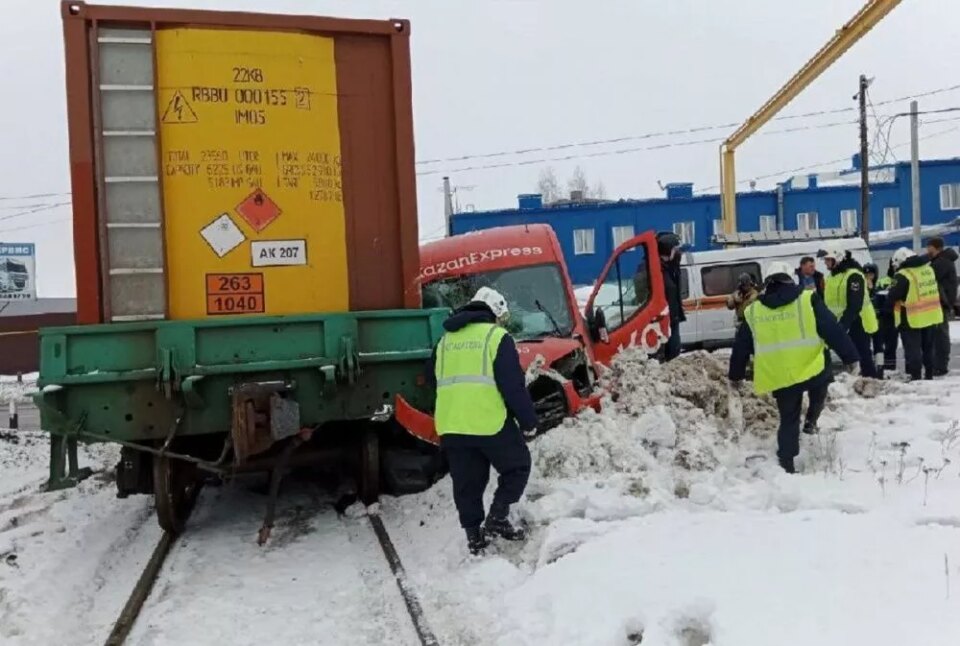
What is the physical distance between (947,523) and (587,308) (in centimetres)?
547

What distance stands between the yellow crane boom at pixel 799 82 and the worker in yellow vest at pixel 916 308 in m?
17.3

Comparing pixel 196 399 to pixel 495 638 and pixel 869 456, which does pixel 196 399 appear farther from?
pixel 869 456

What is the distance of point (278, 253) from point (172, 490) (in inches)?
76.4

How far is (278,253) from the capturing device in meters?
6.24

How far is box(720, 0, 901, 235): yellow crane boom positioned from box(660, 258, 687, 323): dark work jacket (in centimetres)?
1867

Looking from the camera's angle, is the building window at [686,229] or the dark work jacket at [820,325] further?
the building window at [686,229]

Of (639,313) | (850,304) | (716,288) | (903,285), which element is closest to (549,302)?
(639,313)

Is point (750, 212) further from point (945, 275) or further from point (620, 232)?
point (945, 275)

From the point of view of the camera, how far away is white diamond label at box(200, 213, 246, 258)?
6109 mm

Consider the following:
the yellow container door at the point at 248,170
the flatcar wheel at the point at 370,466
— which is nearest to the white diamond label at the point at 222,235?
the yellow container door at the point at 248,170

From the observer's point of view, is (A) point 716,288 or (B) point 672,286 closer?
(B) point 672,286

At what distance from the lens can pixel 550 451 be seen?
6.34 m

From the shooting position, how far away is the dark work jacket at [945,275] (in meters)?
10.3

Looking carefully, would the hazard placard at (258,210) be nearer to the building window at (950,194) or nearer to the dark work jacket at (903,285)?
the dark work jacket at (903,285)
